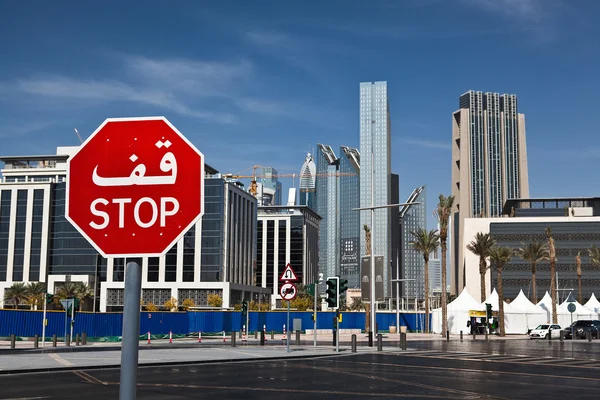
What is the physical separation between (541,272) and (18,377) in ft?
415

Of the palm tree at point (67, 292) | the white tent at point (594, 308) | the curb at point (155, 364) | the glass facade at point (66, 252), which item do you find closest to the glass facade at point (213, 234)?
the glass facade at point (66, 252)

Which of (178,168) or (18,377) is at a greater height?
(178,168)

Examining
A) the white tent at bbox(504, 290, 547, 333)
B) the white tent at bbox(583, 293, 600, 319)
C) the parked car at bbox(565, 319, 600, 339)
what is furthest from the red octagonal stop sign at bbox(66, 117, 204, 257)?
the white tent at bbox(583, 293, 600, 319)

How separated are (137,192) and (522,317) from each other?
84.4m

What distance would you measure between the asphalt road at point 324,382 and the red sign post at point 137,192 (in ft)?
41.6

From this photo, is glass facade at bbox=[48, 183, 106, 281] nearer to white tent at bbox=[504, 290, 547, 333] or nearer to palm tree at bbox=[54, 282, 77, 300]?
palm tree at bbox=[54, 282, 77, 300]

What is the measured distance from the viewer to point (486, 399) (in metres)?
15.2

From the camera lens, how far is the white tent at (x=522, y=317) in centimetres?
8144

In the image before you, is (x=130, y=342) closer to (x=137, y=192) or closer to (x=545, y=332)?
(x=137, y=192)

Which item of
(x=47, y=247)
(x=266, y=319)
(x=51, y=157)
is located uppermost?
(x=51, y=157)

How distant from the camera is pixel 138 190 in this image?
321 cm

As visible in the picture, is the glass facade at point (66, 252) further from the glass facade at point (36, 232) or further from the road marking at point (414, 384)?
the road marking at point (414, 384)

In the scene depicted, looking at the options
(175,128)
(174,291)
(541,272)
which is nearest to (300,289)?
(174,291)

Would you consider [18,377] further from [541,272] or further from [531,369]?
[541,272]
